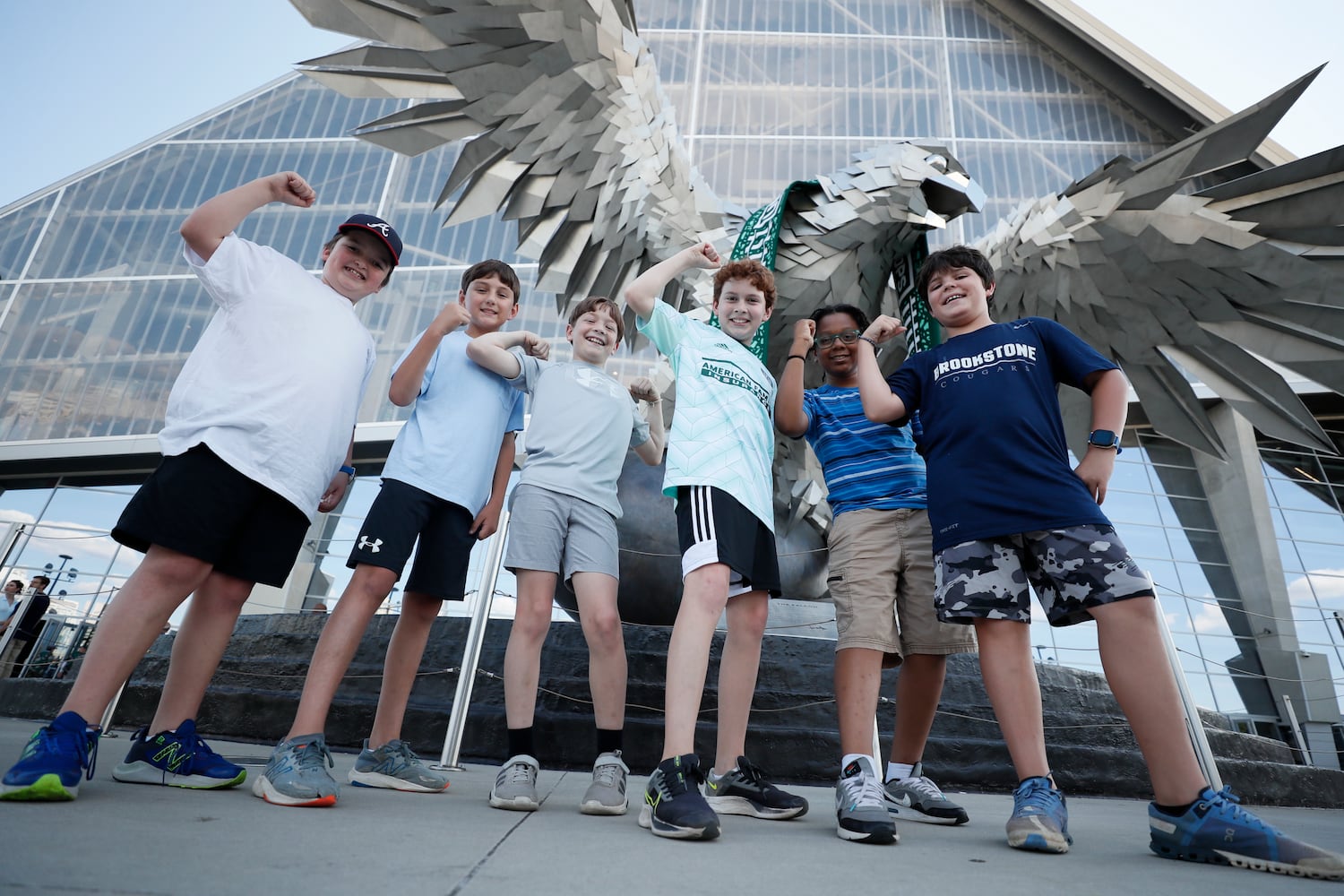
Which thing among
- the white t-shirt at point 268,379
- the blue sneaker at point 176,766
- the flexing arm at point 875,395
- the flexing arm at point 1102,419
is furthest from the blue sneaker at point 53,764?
the flexing arm at point 1102,419

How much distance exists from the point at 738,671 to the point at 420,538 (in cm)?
93

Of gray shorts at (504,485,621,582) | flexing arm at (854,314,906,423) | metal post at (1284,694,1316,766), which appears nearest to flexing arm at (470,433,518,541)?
gray shorts at (504,485,621,582)

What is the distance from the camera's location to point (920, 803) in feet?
6.33

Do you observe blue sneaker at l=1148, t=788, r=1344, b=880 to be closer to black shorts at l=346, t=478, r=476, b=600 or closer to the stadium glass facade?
black shorts at l=346, t=478, r=476, b=600

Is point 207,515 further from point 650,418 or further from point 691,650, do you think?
point 650,418

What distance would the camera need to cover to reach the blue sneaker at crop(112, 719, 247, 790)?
153cm

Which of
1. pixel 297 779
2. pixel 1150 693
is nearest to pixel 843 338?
pixel 1150 693

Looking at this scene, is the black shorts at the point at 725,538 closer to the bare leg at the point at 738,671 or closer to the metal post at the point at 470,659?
the bare leg at the point at 738,671

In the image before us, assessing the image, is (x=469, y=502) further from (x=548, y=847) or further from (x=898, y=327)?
(x=898, y=327)

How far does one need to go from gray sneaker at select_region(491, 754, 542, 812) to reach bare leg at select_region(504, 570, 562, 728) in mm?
115

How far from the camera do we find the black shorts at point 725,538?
169 cm

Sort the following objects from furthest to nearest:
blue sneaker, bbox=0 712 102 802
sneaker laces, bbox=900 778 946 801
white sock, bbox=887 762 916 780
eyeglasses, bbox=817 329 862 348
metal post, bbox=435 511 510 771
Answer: metal post, bbox=435 511 510 771
eyeglasses, bbox=817 329 862 348
white sock, bbox=887 762 916 780
sneaker laces, bbox=900 778 946 801
blue sneaker, bbox=0 712 102 802

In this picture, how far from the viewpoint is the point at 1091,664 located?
38.2ft

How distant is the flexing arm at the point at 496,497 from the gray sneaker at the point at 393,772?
60 centimetres
